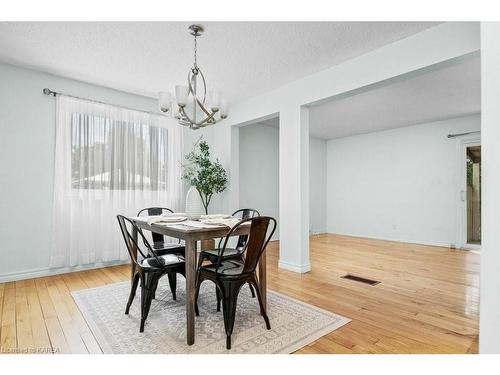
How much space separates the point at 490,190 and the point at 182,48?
2806mm

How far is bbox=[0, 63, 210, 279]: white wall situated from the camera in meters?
3.23

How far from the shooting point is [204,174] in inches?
176

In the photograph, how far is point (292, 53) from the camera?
3012mm

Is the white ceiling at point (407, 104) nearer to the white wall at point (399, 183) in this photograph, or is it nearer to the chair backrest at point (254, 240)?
the white wall at point (399, 183)

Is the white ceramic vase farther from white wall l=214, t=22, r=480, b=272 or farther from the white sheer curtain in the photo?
the white sheer curtain

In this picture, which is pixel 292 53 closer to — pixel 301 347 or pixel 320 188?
pixel 301 347

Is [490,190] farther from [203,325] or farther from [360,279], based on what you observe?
[360,279]

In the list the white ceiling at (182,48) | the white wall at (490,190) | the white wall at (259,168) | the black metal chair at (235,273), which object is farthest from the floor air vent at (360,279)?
the white wall at (259,168)

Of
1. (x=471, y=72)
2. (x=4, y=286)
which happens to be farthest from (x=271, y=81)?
(x=4, y=286)

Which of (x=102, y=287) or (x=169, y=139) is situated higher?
(x=169, y=139)

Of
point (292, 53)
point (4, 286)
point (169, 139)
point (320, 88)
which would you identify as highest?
point (292, 53)

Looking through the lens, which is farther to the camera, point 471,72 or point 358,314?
point 471,72

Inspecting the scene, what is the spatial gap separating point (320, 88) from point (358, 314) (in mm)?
2549

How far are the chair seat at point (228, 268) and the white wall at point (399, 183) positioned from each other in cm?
515
